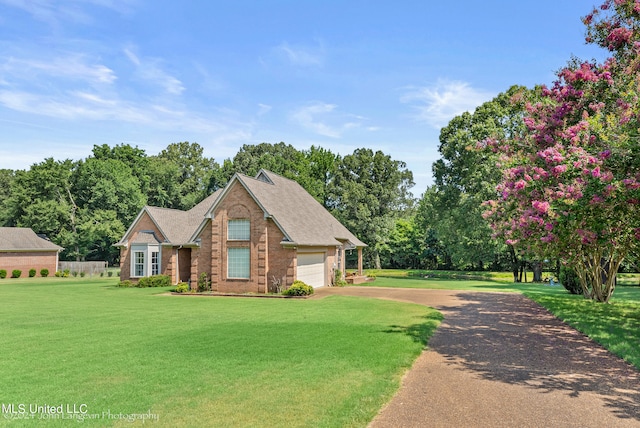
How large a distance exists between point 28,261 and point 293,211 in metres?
33.8

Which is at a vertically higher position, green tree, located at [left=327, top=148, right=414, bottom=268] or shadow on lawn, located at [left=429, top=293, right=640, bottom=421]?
green tree, located at [left=327, top=148, right=414, bottom=268]

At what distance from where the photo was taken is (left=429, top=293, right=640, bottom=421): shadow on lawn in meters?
7.91

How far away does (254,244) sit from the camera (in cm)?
2656

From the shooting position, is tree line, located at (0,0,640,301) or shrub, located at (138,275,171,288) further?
shrub, located at (138,275,171,288)

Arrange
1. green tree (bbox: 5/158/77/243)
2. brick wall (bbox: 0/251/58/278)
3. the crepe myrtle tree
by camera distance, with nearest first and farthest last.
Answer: the crepe myrtle tree < brick wall (bbox: 0/251/58/278) < green tree (bbox: 5/158/77/243)

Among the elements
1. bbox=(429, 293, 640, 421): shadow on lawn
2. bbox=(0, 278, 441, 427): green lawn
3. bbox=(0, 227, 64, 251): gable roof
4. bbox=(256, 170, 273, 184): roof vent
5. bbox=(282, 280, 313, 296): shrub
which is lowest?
bbox=(429, 293, 640, 421): shadow on lawn

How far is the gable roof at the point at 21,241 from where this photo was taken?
45.0 metres

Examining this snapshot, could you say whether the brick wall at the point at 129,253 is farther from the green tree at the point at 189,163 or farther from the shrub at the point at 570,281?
the green tree at the point at 189,163

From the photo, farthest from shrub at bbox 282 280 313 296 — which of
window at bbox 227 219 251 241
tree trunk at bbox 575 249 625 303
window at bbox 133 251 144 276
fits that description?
window at bbox 133 251 144 276

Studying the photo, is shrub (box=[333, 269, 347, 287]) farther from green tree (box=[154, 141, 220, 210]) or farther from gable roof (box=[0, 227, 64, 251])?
green tree (box=[154, 141, 220, 210])

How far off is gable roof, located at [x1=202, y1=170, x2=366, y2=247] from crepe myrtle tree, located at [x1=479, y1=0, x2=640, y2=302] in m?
13.5

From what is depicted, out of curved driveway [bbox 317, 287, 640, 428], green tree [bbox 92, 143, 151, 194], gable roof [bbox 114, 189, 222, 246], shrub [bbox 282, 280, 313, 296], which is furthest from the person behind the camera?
green tree [bbox 92, 143, 151, 194]

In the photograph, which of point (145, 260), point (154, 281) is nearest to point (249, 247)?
point (154, 281)

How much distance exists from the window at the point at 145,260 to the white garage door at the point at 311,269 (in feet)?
41.1
